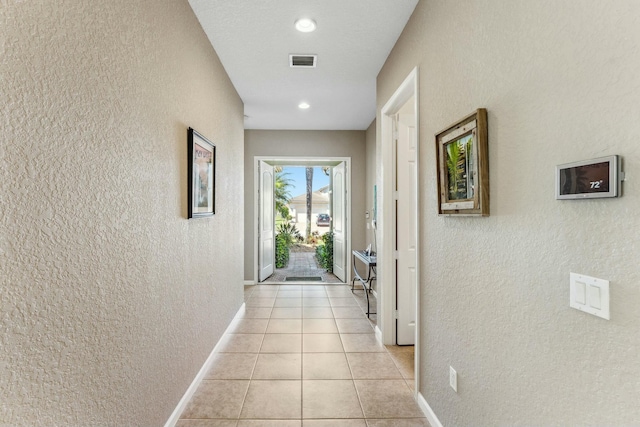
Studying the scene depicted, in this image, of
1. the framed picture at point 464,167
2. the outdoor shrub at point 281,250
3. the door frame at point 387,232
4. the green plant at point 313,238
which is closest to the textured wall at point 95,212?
the framed picture at point 464,167

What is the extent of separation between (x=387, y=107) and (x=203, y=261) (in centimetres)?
202

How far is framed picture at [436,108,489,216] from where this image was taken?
134cm

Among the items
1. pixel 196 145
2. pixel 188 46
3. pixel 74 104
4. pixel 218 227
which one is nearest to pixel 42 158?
pixel 74 104

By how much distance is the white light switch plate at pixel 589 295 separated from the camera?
823mm

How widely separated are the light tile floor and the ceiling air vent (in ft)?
8.62

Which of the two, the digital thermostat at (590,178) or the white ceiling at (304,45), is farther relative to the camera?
the white ceiling at (304,45)

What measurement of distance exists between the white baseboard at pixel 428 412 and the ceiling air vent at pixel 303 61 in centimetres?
278

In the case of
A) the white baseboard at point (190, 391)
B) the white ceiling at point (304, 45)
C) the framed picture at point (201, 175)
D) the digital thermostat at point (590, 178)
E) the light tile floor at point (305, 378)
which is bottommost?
the light tile floor at point (305, 378)

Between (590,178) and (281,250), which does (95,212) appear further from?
(281,250)

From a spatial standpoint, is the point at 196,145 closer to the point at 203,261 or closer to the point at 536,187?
the point at 203,261

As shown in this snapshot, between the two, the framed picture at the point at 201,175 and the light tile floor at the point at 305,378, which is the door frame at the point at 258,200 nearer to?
the light tile floor at the point at 305,378

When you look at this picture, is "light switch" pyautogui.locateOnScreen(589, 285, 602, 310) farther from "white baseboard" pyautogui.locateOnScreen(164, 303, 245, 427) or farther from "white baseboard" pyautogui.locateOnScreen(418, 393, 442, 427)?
"white baseboard" pyautogui.locateOnScreen(164, 303, 245, 427)

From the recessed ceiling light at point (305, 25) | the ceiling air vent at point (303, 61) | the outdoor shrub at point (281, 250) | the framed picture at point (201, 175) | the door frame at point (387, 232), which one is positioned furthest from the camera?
the outdoor shrub at point (281, 250)

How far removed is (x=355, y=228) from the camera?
5.54 m
